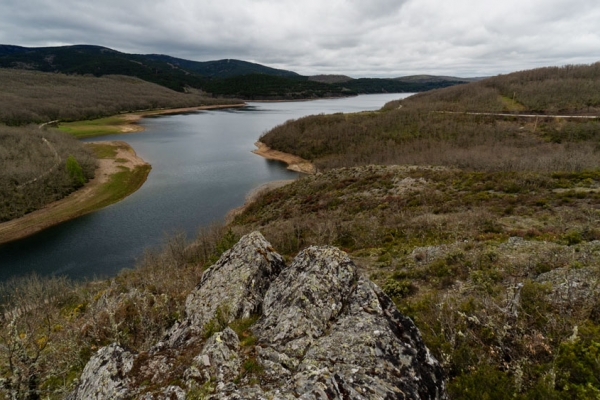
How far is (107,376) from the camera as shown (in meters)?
6.38

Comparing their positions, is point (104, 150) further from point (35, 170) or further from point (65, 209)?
point (65, 209)

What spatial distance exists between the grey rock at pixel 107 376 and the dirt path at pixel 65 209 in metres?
49.9

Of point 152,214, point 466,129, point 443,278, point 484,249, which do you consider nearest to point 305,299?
point 443,278

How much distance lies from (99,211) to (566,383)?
5950 cm

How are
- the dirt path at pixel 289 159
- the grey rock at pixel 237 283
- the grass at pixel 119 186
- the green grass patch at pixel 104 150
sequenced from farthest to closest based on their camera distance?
the green grass patch at pixel 104 150
the dirt path at pixel 289 159
the grass at pixel 119 186
the grey rock at pixel 237 283

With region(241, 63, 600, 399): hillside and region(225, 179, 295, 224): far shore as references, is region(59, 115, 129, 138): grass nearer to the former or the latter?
region(225, 179, 295, 224): far shore

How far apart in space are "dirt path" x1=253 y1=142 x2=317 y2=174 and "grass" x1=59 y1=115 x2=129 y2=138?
2615 inches

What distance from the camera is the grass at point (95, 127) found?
11735 centimetres

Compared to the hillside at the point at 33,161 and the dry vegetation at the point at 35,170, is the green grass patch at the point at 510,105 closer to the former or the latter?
the hillside at the point at 33,161

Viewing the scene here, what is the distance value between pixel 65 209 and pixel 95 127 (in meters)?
95.9

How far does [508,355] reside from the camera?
6340 mm

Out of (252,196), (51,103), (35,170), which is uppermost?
(51,103)

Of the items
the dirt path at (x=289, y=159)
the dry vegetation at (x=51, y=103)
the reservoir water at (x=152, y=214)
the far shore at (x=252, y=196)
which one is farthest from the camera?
the dry vegetation at (x=51, y=103)

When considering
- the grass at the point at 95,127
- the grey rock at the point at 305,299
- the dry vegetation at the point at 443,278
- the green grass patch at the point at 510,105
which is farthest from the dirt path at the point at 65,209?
the green grass patch at the point at 510,105
